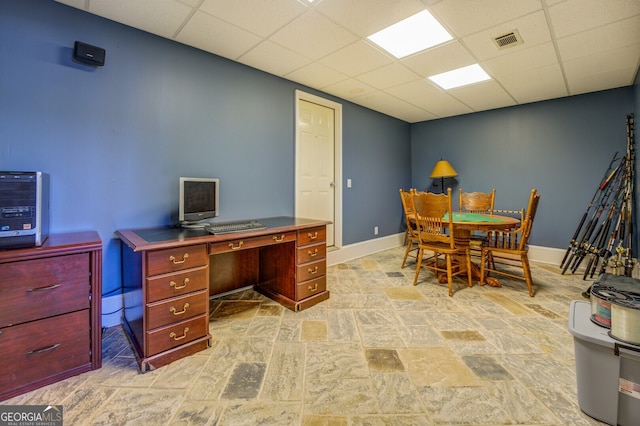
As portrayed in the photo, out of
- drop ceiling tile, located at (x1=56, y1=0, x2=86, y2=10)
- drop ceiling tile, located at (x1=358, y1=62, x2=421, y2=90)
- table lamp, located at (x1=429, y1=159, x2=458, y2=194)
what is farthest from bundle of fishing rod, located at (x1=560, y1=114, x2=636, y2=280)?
drop ceiling tile, located at (x1=56, y1=0, x2=86, y2=10)

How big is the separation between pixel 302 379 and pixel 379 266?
246 centimetres

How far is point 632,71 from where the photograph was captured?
9.91ft

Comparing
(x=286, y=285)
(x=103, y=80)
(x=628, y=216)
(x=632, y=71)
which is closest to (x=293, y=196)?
(x=286, y=285)

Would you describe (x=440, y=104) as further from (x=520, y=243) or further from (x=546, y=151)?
(x=520, y=243)

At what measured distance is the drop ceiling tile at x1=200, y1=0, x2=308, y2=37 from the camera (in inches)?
77.2

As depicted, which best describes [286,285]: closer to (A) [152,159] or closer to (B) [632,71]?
(A) [152,159]

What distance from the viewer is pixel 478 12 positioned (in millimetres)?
2047

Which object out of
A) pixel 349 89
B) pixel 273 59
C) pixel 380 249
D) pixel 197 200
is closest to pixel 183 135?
pixel 197 200

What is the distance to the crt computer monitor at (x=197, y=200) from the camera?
2.23 meters

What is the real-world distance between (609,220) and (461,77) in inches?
97.0

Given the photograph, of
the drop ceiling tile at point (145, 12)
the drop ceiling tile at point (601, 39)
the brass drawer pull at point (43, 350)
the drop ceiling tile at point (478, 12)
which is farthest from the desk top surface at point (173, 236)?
the drop ceiling tile at point (601, 39)

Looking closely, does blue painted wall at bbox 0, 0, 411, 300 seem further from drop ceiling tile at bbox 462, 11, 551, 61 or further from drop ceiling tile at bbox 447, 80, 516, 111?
drop ceiling tile at bbox 447, 80, 516, 111

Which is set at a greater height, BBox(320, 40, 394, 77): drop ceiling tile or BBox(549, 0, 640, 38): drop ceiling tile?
BBox(320, 40, 394, 77): drop ceiling tile

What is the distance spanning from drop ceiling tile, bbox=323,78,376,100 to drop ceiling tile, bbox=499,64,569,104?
159 centimetres
